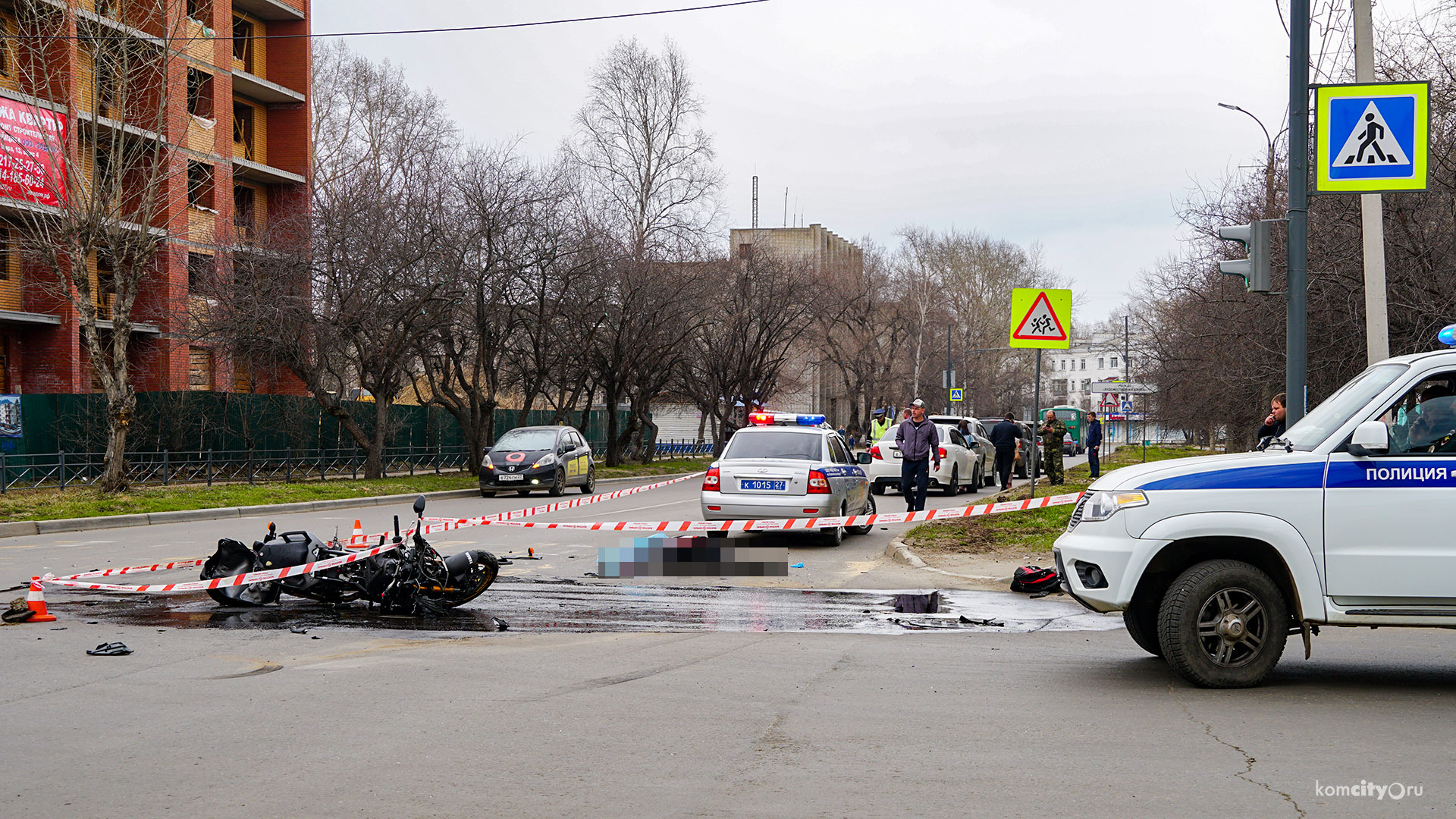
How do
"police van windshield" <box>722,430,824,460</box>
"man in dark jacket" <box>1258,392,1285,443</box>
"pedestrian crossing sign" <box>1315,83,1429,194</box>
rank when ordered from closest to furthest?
"pedestrian crossing sign" <box>1315,83,1429,194</box>, "man in dark jacket" <box>1258,392,1285,443</box>, "police van windshield" <box>722,430,824,460</box>

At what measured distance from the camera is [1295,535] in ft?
21.8

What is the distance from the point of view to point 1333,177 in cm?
1094

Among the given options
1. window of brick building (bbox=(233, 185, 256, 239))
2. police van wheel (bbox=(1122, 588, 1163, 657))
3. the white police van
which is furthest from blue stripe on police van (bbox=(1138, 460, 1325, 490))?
window of brick building (bbox=(233, 185, 256, 239))

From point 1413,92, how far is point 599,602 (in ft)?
29.4

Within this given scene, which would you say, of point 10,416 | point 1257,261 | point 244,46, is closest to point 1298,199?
point 1257,261

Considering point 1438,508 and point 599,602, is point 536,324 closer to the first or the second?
point 599,602

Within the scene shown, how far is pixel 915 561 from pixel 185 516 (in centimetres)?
1392

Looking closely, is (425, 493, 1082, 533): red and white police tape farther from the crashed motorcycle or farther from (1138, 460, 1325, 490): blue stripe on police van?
(1138, 460, 1325, 490): blue stripe on police van

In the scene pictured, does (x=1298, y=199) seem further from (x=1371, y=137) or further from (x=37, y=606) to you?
(x=37, y=606)

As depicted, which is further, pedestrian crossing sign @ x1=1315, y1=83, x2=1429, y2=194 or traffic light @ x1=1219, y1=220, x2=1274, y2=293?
traffic light @ x1=1219, y1=220, x2=1274, y2=293

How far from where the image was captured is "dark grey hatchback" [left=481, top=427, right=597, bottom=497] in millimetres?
27219

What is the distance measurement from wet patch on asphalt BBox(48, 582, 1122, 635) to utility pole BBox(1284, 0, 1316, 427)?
10.2ft

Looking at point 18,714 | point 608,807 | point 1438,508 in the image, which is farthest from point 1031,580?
point 18,714

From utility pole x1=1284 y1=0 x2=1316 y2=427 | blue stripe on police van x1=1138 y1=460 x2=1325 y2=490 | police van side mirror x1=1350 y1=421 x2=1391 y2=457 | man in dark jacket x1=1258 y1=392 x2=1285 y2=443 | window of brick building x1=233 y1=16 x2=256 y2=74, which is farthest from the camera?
window of brick building x1=233 y1=16 x2=256 y2=74
